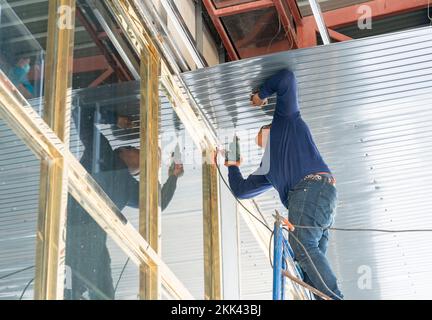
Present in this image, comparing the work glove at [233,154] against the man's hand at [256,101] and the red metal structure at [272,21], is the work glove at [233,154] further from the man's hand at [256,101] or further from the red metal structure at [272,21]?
the red metal structure at [272,21]

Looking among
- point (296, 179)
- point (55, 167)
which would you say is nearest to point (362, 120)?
point (296, 179)

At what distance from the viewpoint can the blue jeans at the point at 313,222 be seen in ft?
17.8

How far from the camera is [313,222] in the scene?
560 cm

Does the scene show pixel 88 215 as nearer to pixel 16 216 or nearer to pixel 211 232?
pixel 16 216

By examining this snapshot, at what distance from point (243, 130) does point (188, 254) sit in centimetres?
120

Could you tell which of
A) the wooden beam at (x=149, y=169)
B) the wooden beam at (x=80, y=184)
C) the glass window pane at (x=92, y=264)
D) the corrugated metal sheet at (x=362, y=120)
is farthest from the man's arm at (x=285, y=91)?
the glass window pane at (x=92, y=264)

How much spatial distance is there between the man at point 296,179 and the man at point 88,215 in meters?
1.01

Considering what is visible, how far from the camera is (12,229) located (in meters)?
3.90

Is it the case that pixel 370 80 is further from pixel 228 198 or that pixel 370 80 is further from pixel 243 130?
pixel 228 198

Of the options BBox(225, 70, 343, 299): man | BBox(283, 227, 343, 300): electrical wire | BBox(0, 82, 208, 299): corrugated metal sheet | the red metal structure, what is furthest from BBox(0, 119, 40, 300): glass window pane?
the red metal structure

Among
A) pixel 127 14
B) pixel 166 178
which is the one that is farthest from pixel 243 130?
pixel 127 14

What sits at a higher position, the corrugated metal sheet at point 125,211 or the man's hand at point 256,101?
the man's hand at point 256,101

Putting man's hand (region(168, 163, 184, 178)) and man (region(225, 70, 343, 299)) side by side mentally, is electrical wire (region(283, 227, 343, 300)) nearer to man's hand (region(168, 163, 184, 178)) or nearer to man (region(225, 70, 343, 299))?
man (region(225, 70, 343, 299))

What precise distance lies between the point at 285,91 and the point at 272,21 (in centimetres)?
107
